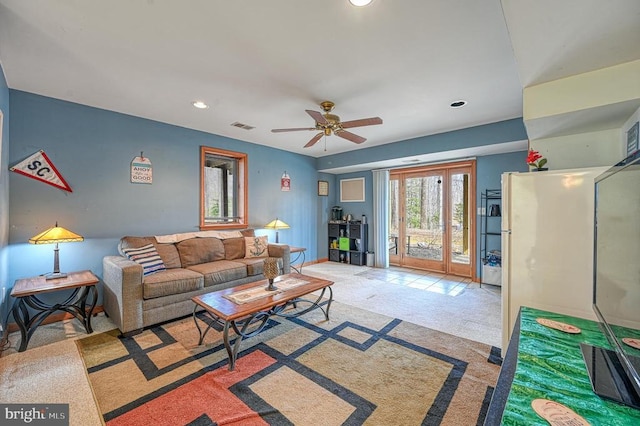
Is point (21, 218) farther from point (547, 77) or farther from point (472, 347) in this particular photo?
point (547, 77)

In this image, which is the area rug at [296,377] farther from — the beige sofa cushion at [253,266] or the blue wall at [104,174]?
the blue wall at [104,174]

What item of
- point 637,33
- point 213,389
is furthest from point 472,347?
point 637,33

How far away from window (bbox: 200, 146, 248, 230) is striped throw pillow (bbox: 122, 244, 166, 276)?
111cm

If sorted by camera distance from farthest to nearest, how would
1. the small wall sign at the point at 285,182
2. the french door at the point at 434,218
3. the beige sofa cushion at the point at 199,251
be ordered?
the small wall sign at the point at 285,182 < the french door at the point at 434,218 < the beige sofa cushion at the point at 199,251

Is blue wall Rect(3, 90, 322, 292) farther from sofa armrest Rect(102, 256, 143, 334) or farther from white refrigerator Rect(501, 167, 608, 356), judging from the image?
white refrigerator Rect(501, 167, 608, 356)

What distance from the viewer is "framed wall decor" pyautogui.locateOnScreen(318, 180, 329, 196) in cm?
642

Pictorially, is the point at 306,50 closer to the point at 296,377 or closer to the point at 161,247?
the point at 296,377

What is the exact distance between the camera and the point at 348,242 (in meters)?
6.25

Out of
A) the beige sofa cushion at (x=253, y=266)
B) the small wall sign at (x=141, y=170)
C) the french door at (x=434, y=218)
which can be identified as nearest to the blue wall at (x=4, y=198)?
the small wall sign at (x=141, y=170)

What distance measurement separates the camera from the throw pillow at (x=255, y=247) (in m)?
4.17

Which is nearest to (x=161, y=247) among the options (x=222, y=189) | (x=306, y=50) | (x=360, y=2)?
(x=222, y=189)

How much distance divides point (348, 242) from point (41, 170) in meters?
5.13

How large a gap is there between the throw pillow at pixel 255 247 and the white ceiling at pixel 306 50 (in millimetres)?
1984

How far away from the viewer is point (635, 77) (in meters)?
1.78
